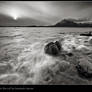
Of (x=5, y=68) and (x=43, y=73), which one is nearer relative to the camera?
(x=43, y=73)

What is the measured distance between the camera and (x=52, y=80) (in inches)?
54.2

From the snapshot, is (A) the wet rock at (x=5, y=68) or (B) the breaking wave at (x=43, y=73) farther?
(A) the wet rock at (x=5, y=68)

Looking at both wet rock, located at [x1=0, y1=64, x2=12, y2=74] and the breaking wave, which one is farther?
wet rock, located at [x1=0, y1=64, x2=12, y2=74]

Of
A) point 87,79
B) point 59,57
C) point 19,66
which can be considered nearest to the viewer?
point 87,79

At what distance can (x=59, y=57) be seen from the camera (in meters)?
2.14
